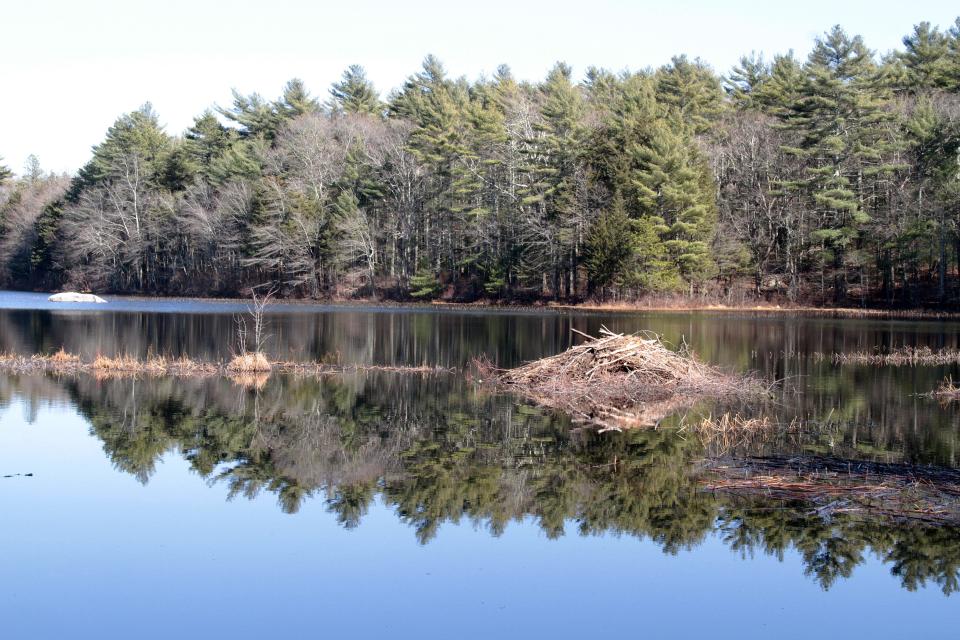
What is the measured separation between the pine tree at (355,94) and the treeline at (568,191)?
3.07 meters

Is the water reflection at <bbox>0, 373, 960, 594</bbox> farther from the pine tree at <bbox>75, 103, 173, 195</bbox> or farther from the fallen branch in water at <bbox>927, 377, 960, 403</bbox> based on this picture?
the pine tree at <bbox>75, 103, 173, 195</bbox>

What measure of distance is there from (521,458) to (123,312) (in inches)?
1783

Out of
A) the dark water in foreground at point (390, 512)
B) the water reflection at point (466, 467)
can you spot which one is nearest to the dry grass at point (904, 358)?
the dark water in foreground at point (390, 512)

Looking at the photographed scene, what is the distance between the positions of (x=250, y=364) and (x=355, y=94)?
75.5 meters

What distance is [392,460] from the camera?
14984 mm

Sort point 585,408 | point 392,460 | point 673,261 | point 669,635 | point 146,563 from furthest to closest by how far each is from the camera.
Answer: point 673,261, point 585,408, point 392,460, point 146,563, point 669,635

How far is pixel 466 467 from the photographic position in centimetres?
1448

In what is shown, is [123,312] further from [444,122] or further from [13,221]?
[13,221]

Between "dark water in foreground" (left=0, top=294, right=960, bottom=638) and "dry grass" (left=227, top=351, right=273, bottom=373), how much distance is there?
2.14 metres

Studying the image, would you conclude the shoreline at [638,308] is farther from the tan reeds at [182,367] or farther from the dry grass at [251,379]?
the dry grass at [251,379]

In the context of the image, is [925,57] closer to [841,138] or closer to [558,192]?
[841,138]

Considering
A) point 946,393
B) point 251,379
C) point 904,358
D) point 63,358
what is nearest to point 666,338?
point 904,358

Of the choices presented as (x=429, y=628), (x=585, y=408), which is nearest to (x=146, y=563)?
(x=429, y=628)

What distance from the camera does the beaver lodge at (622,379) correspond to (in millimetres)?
22203
